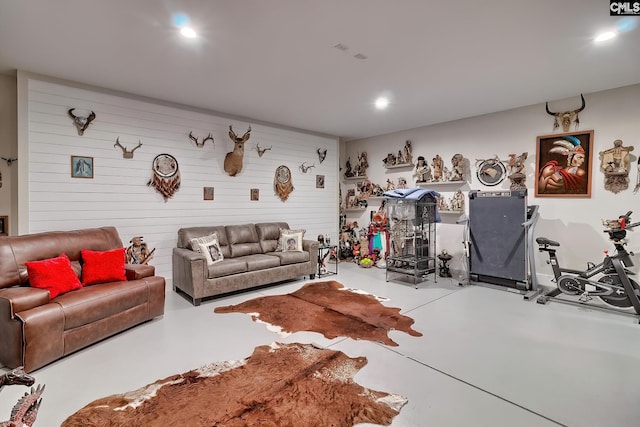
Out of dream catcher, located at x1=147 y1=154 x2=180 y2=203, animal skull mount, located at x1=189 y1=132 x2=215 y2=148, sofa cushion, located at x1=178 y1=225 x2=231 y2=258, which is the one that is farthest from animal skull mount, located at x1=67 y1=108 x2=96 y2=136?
sofa cushion, located at x1=178 y1=225 x2=231 y2=258

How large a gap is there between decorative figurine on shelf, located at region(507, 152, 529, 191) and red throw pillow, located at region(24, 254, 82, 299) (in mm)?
6146

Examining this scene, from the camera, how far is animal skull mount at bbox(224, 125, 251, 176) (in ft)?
18.0

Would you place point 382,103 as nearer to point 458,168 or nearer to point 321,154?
point 458,168

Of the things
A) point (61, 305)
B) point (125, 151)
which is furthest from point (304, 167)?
point (61, 305)

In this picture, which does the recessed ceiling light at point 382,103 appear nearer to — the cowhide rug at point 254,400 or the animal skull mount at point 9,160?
the cowhide rug at point 254,400

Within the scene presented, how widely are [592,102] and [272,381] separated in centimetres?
557

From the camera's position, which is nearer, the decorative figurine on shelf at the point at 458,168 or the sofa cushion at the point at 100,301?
the sofa cushion at the point at 100,301

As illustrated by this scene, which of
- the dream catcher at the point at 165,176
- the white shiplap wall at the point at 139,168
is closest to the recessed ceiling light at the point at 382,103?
the white shiplap wall at the point at 139,168

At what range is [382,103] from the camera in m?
4.98

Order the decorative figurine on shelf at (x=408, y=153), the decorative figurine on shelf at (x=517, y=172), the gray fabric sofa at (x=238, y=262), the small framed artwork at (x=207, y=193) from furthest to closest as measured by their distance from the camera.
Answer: the decorative figurine on shelf at (x=408, y=153), the small framed artwork at (x=207, y=193), the decorative figurine on shelf at (x=517, y=172), the gray fabric sofa at (x=238, y=262)

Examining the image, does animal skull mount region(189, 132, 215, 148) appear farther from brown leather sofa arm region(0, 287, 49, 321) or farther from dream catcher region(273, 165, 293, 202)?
brown leather sofa arm region(0, 287, 49, 321)

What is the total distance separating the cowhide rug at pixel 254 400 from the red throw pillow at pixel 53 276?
1416 mm

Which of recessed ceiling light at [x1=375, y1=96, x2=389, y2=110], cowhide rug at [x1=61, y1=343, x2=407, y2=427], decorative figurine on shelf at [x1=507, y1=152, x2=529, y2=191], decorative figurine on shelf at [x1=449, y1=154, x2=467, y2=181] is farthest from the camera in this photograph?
decorative figurine on shelf at [x1=449, y1=154, x2=467, y2=181]

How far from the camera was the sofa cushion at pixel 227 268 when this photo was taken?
4.34 m
